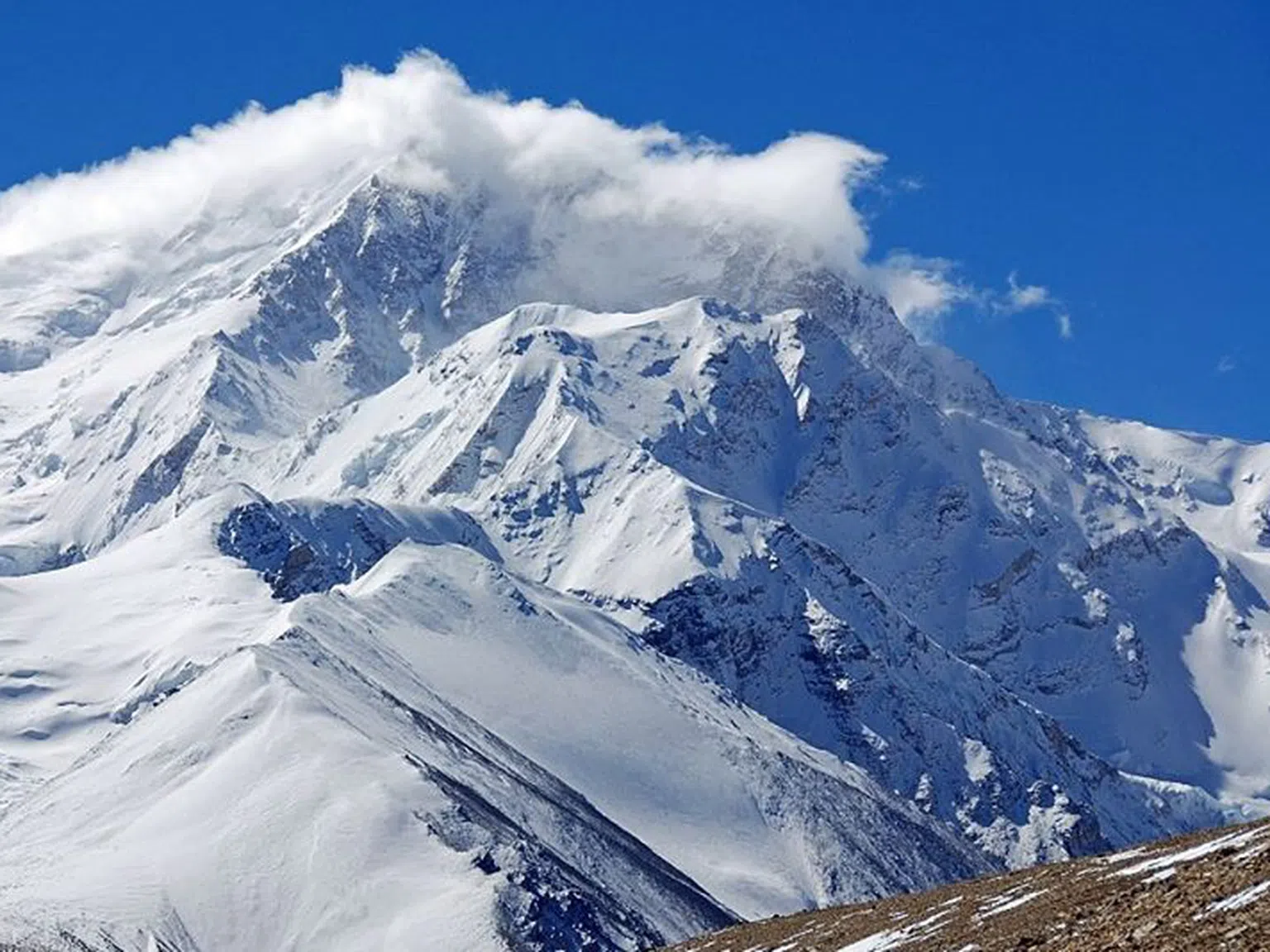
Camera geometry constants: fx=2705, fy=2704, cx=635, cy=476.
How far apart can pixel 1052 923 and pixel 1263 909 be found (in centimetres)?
987

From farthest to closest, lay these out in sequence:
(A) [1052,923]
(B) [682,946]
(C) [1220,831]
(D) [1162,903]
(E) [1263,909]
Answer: (B) [682,946]
(C) [1220,831]
(A) [1052,923]
(D) [1162,903]
(E) [1263,909]

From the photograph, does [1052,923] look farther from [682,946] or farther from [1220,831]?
[682,946]

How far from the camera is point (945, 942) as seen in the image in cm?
7162

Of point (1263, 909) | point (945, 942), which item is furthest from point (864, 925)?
point (1263, 909)

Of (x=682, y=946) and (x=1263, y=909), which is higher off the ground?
(x=682, y=946)

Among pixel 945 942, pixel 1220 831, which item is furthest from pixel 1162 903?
pixel 1220 831

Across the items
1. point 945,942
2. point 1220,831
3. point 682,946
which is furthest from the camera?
point 682,946

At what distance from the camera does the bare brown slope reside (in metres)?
58.5

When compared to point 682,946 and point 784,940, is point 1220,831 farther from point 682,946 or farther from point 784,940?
point 682,946

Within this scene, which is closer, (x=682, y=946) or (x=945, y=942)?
(x=945, y=942)

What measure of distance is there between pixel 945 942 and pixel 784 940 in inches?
537

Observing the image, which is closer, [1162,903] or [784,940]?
[1162,903]

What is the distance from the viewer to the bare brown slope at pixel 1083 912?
5847 cm

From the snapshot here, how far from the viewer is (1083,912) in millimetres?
66125
